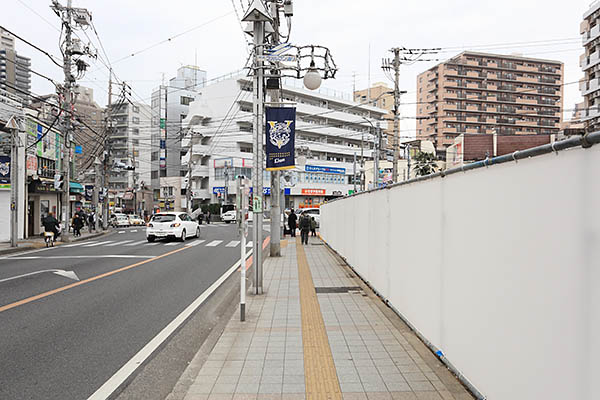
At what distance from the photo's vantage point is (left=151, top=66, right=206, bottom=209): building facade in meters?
69.8

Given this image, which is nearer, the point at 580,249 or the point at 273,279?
the point at 580,249

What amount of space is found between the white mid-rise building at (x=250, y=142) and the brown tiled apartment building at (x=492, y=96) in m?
17.1

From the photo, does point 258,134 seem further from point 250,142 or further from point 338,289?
point 250,142

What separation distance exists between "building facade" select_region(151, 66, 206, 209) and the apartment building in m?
52.0

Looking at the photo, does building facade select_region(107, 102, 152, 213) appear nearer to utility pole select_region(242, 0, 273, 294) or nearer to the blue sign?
the blue sign

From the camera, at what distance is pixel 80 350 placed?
17.2ft

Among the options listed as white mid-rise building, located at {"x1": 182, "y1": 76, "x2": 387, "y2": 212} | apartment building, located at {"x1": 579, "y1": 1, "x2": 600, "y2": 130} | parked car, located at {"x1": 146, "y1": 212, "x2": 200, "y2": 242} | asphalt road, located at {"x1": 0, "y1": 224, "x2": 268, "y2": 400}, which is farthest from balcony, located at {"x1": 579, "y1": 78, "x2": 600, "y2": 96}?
asphalt road, located at {"x1": 0, "y1": 224, "x2": 268, "y2": 400}

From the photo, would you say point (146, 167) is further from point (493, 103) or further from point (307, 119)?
point (493, 103)

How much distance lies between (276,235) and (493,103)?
240ft

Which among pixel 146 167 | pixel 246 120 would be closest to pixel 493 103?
pixel 246 120

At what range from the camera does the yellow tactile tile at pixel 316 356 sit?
402cm

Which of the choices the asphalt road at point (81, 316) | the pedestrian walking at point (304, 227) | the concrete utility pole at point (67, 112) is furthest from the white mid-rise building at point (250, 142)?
the asphalt road at point (81, 316)

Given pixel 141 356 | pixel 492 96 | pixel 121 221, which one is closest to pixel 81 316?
pixel 141 356

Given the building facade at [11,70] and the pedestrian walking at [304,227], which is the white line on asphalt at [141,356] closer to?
the building facade at [11,70]
